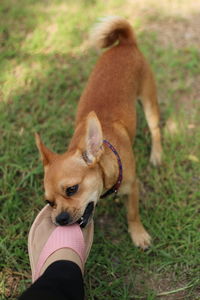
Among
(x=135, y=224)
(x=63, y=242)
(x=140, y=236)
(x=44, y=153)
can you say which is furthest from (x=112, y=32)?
(x=63, y=242)

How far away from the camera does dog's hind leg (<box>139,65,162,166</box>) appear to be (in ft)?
11.5

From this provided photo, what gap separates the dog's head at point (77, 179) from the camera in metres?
2.44

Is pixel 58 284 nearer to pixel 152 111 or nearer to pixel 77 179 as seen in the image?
pixel 77 179

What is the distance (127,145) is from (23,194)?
1.10 meters

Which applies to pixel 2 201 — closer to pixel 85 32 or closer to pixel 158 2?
pixel 85 32

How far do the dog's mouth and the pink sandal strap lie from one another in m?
0.04

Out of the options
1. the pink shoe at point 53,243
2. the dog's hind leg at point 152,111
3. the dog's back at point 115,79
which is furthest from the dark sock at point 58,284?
the dog's hind leg at point 152,111

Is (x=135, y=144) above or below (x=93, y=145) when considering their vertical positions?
below

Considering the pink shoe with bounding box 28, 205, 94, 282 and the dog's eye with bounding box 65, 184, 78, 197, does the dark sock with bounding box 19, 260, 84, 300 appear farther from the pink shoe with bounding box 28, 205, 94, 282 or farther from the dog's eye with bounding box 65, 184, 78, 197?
the dog's eye with bounding box 65, 184, 78, 197

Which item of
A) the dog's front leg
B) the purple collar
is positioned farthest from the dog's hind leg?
the purple collar

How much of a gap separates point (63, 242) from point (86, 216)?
0.27 m

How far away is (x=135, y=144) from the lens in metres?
3.83

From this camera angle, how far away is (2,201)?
3.37m

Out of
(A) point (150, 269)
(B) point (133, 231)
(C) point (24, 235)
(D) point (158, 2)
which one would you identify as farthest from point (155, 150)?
(D) point (158, 2)
